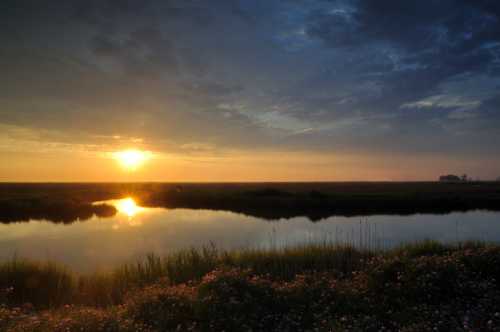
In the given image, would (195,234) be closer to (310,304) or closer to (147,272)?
(147,272)

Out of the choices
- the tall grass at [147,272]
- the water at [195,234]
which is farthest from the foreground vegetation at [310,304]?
the water at [195,234]

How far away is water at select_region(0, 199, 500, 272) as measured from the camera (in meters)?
19.7

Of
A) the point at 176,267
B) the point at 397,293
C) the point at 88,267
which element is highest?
the point at 397,293

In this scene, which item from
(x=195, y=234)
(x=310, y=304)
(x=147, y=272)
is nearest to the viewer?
(x=310, y=304)

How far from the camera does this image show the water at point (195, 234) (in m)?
19.7

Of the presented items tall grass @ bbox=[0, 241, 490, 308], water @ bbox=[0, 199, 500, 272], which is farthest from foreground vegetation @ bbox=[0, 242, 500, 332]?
water @ bbox=[0, 199, 500, 272]

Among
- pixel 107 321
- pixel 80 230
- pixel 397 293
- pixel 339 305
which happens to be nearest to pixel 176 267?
pixel 107 321

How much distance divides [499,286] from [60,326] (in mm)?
9911

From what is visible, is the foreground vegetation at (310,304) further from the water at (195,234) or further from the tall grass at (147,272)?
→ the water at (195,234)

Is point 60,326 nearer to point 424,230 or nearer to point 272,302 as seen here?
point 272,302

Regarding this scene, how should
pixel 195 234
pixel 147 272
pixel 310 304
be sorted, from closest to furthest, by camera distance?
1. pixel 310 304
2. pixel 147 272
3. pixel 195 234

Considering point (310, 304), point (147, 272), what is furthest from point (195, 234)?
point (310, 304)

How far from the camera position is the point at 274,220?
33406 mm

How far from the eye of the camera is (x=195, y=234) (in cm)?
2641
